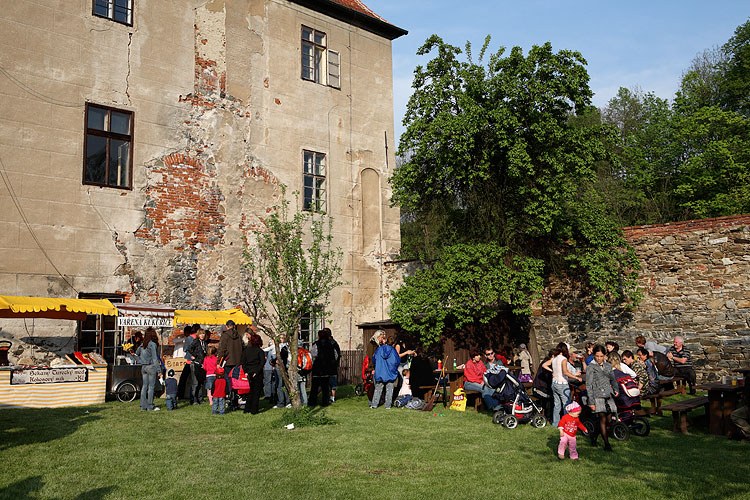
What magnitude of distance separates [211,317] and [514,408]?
31.0 feet

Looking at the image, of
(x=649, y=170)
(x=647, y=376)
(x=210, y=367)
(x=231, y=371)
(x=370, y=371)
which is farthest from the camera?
(x=649, y=170)

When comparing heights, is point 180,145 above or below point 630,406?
above

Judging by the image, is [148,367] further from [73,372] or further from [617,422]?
[617,422]

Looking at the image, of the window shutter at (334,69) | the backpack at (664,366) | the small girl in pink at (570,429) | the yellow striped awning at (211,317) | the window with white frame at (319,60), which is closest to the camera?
the small girl in pink at (570,429)

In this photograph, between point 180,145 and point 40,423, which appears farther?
point 180,145

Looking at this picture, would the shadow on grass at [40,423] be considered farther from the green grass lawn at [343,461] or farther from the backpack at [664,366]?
the backpack at [664,366]

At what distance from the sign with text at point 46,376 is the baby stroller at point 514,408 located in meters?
9.37

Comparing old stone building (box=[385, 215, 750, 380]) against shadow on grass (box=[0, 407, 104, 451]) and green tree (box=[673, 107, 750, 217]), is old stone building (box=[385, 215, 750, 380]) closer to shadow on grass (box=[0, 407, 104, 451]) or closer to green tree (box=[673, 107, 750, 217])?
shadow on grass (box=[0, 407, 104, 451])

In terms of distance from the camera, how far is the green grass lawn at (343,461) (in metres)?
7.32

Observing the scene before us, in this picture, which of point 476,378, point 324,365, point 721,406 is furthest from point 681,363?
point 324,365

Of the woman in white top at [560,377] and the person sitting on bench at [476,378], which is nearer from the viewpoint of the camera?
the woman in white top at [560,377]

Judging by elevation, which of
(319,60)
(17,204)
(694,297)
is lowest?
(694,297)

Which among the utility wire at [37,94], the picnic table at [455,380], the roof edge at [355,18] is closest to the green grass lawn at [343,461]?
the picnic table at [455,380]

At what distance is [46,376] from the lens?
46.2ft
